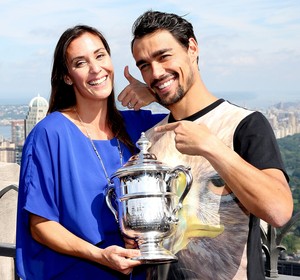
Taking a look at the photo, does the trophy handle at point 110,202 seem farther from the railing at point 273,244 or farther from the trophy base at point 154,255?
the railing at point 273,244

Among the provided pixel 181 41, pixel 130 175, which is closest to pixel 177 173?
pixel 130 175

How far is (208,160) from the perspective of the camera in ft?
6.78

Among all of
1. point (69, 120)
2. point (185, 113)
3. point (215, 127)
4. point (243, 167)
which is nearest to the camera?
point (243, 167)

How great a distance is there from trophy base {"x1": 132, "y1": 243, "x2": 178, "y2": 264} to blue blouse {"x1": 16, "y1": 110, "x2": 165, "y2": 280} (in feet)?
0.78

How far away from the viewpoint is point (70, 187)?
240 cm

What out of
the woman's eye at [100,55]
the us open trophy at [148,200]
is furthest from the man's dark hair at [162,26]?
the us open trophy at [148,200]

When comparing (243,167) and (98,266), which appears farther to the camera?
(98,266)

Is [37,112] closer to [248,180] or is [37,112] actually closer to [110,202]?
[110,202]

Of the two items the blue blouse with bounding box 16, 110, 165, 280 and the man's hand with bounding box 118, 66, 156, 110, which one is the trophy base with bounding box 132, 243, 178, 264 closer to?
the blue blouse with bounding box 16, 110, 165, 280

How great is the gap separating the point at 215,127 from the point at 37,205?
0.72 m

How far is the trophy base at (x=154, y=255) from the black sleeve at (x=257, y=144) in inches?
17.0

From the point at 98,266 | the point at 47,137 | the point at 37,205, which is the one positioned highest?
the point at 47,137

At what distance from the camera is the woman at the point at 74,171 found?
7.88ft

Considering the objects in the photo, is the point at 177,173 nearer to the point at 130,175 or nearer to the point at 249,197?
the point at 130,175
